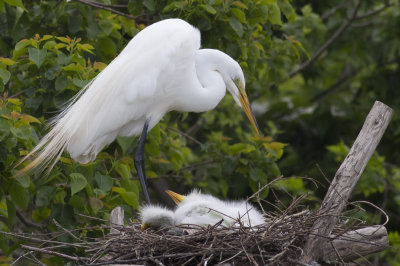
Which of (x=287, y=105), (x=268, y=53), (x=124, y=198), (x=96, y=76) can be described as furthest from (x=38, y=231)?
(x=287, y=105)

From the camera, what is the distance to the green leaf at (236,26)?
4.73 metres

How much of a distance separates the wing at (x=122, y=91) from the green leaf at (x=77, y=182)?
0.54 ft

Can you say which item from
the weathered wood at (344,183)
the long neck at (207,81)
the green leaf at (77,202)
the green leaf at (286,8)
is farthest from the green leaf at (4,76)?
the green leaf at (286,8)

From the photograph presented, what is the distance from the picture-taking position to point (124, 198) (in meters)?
4.33

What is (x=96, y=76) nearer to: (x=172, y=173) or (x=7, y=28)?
(x=7, y=28)

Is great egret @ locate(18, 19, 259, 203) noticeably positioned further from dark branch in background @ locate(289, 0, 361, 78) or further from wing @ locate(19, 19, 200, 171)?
dark branch in background @ locate(289, 0, 361, 78)

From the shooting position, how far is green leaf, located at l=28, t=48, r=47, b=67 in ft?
13.6

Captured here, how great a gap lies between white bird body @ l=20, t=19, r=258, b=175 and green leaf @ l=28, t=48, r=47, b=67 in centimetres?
30

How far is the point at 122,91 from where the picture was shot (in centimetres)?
426

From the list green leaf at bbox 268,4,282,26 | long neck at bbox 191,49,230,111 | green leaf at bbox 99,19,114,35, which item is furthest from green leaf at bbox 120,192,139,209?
green leaf at bbox 268,4,282,26

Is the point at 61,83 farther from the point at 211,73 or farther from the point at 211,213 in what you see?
the point at 211,213

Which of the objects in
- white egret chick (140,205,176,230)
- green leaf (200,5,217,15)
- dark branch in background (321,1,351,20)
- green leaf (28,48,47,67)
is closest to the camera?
white egret chick (140,205,176,230)

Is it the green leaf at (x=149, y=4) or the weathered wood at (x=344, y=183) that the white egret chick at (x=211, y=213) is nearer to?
the weathered wood at (x=344, y=183)

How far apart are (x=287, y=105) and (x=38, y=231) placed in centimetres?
375
